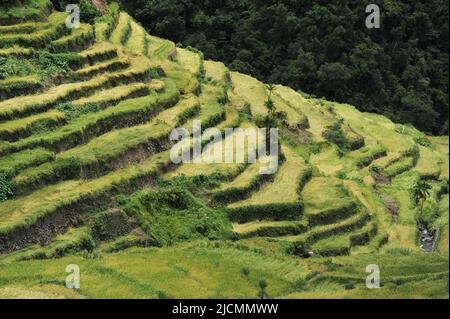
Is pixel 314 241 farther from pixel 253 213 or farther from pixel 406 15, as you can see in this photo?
pixel 406 15

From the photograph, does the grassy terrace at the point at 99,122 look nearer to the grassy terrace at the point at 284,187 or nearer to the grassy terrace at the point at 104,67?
the grassy terrace at the point at 104,67

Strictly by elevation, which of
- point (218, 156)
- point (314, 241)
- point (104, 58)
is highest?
point (104, 58)

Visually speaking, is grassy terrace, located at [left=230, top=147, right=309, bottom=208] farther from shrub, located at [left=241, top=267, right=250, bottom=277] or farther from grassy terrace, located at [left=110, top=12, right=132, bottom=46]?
grassy terrace, located at [left=110, top=12, right=132, bottom=46]

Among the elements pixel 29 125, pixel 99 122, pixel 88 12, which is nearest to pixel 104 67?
pixel 99 122

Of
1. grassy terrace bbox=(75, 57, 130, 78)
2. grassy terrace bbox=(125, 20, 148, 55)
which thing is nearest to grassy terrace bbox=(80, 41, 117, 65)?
grassy terrace bbox=(75, 57, 130, 78)

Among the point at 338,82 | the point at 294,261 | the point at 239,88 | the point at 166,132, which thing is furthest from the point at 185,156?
the point at 338,82
